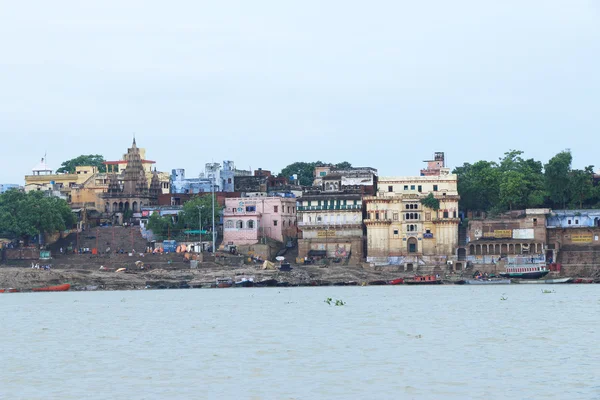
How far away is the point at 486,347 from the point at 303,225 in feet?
203

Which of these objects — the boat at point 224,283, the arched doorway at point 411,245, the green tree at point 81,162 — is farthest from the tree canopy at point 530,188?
the green tree at point 81,162

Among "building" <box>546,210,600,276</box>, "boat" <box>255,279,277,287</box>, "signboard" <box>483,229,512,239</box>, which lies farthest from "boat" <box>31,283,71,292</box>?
"building" <box>546,210,600,276</box>

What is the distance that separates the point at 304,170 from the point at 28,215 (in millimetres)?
45271

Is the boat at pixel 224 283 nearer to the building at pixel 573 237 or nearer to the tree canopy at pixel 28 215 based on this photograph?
the tree canopy at pixel 28 215

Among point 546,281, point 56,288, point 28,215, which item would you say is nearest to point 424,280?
point 546,281

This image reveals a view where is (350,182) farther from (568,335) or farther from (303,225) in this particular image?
(568,335)

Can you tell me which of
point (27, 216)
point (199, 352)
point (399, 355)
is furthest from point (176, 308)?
point (27, 216)

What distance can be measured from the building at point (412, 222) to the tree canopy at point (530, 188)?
14.5 feet

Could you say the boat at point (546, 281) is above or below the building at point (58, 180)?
below

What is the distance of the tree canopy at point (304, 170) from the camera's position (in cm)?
13625

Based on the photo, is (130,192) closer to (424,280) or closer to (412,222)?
(412,222)

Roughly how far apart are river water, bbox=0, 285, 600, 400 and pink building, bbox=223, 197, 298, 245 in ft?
108

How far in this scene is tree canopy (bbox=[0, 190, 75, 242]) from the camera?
101 metres

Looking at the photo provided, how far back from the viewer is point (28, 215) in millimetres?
101125
